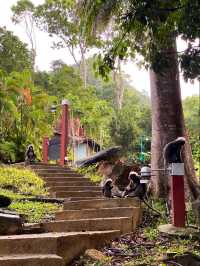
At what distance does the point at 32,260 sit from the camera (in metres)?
3.71

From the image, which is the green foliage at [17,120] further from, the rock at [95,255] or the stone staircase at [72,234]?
the rock at [95,255]

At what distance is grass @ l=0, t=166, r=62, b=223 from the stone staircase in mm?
941

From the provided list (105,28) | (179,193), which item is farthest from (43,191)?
(179,193)

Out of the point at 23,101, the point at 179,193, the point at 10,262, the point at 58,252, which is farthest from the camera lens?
the point at 23,101

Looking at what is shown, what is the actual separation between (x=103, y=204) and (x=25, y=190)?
3989 millimetres

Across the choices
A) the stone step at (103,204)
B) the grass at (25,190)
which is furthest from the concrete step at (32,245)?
the grass at (25,190)

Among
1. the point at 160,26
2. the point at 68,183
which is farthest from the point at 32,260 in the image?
the point at 68,183

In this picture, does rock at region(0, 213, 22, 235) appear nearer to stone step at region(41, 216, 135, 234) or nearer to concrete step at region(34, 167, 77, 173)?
stone step at region(41, 216, 135, 234)

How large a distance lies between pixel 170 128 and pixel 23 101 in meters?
7.40

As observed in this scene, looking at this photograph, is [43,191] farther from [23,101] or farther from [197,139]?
[197,139]

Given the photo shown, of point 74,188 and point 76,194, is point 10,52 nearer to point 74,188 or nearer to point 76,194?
point 74,188

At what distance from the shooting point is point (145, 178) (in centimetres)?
592

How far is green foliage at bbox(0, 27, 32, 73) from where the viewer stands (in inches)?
808

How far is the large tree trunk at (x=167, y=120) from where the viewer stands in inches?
343
